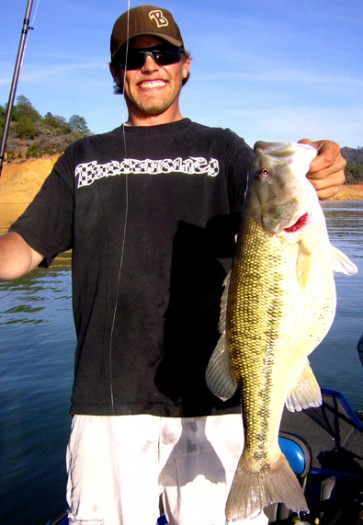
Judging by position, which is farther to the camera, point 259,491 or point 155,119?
point 155,119

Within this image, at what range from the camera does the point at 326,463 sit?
4.06m

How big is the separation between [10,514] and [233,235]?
165 inches

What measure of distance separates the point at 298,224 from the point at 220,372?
2.63ft

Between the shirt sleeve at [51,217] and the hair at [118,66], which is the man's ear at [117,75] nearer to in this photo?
the hair at [118,66]

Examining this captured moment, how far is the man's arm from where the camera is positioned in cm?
288

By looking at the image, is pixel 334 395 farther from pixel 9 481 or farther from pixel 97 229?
pixel 9 481

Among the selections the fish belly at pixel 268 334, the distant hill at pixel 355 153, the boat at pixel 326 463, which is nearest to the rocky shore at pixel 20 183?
the boat at pixel 326 463

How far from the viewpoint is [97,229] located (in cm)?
287

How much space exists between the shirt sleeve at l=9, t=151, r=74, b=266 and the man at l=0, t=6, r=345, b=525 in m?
0.18

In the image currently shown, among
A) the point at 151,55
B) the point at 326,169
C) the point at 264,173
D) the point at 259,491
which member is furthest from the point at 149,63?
the point at 259,491

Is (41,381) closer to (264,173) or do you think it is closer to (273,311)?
(273,311)

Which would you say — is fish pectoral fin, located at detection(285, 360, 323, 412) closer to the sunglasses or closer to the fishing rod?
the sunglasses

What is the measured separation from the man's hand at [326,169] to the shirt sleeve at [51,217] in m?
1.43

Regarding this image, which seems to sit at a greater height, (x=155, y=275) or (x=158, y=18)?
(x=158, y=18)
